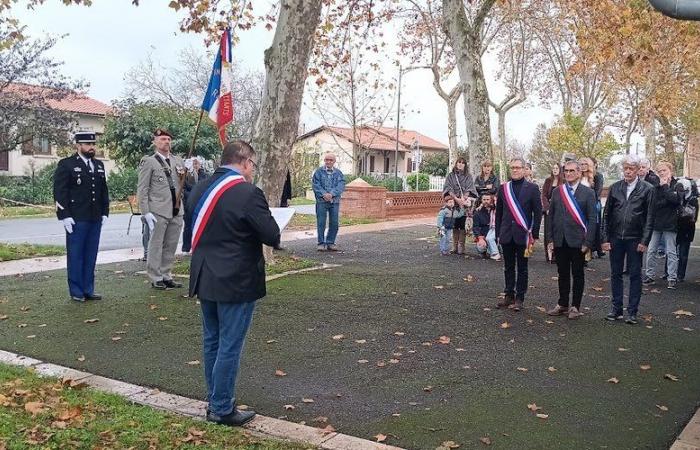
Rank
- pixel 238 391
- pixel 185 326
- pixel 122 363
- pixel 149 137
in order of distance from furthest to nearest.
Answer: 1. pixel 149 137
2. pixel 185 326
3. pixel 122 363
4. pixel 238 391

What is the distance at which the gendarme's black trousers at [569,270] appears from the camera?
8.30 metres

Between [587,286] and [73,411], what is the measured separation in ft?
26.6

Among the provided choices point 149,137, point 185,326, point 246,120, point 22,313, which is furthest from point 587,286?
point 246,120

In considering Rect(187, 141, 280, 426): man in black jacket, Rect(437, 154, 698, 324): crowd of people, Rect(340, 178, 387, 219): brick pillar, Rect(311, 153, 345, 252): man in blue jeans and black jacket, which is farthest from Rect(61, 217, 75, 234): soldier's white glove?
Rect(340, 178, 387, 219): brick pillar

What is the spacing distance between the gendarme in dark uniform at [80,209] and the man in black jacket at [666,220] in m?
7.58

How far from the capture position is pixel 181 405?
5.14 meters

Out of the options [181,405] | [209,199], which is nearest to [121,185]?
[181,405]

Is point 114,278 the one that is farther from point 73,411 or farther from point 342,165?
point 342,165

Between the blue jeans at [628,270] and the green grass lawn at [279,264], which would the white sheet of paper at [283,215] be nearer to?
the blue jeans at [628,270]

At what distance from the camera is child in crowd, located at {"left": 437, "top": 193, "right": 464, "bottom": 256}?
13398 millimetres

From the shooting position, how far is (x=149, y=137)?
32.6m

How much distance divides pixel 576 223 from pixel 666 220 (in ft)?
10.9

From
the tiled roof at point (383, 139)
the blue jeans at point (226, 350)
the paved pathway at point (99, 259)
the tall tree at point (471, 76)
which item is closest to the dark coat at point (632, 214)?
the blue jeans at point (226, 350)

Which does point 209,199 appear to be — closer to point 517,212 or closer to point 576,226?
point 517,212
